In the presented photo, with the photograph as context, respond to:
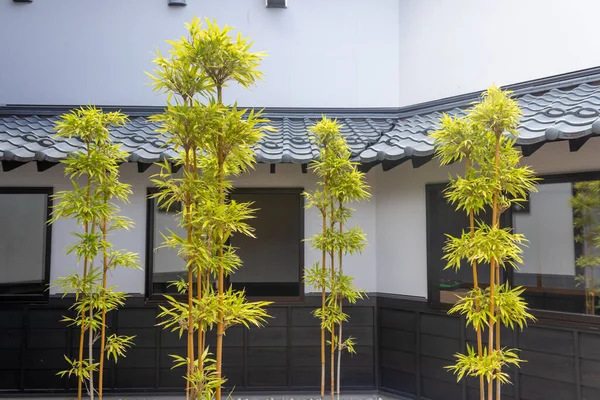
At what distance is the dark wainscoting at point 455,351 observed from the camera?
12.8 feet

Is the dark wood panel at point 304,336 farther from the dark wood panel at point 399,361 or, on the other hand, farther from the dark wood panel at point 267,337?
the dark wood panel at point 399,361

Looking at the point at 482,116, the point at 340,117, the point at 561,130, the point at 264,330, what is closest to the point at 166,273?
the point at 264,330

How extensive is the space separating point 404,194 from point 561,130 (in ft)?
7.03

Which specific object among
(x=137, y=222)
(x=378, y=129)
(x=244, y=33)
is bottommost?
(x=137, y=222)

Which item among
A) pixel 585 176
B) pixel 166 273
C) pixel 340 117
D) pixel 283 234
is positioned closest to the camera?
pixel 585 176

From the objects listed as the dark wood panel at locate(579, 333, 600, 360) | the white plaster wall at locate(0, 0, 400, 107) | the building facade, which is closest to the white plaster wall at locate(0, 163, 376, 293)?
the building facade

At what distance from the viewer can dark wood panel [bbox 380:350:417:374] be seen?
16.5 feet

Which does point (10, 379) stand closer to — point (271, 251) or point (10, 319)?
point (10, 319)

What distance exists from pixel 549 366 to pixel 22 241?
21.8 feet

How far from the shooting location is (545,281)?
4.26 meters

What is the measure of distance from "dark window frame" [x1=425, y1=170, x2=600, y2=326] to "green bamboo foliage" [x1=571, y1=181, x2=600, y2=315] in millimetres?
A: 83

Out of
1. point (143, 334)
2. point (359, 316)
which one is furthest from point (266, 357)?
point (143, 334)

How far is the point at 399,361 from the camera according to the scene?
5.13m

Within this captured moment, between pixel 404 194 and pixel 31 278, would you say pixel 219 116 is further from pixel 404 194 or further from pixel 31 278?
pixel 31 278
